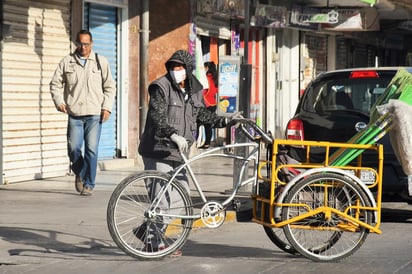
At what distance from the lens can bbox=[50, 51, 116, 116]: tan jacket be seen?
12.9m

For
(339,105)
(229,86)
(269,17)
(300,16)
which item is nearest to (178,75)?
(339,105)

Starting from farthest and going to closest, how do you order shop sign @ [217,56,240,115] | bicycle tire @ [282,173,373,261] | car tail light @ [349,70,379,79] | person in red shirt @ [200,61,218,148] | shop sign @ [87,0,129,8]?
person in red shirt @ [200,61,218,148] → shop sign @ [87,0,129,8] → shop sign @ [217,56,240,115] → car tail light @ [349,70,379,79] → bicycle tire @ [282,173,373,261]

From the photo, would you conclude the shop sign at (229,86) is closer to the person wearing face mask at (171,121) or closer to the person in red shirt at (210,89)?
the person wearing face mask at (171,121)

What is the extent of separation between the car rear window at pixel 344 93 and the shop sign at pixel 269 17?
997 centimetres

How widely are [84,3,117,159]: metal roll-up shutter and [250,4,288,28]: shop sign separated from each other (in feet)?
16.7

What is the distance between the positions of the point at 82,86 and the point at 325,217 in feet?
16.7

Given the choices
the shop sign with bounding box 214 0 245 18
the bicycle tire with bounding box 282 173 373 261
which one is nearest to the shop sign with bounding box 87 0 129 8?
the shop sign with bounding box 214 0 245 18

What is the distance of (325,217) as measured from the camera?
8742 millimetres

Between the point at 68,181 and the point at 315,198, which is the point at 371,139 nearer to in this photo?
the point at 315,198

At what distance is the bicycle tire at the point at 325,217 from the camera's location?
28.4ft

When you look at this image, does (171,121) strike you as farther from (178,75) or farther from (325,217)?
(325,217)

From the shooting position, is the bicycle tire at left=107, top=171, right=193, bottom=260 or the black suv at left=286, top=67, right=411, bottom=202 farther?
the black suv at left=286, top=67, right=411, bottom=202

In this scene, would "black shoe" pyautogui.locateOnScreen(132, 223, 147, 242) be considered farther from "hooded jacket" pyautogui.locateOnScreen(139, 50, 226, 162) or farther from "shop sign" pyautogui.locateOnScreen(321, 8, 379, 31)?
"shop sign" pyautogui.locateOnScreen(321, 8, 379, 31)

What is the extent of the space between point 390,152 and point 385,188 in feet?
1.28
